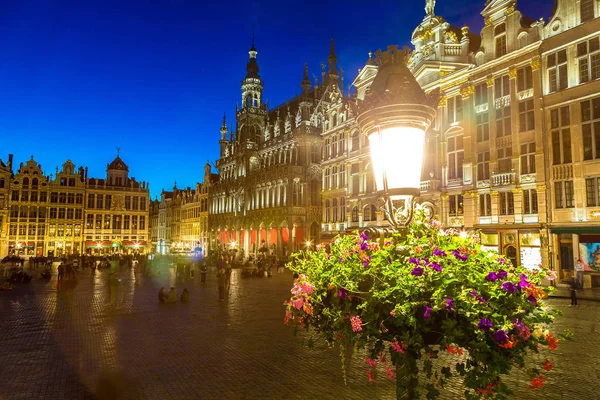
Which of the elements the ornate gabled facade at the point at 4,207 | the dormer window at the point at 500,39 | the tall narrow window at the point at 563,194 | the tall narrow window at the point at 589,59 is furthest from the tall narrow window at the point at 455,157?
the ornate gabled facade at the point at 4,207

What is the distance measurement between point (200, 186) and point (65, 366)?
76.1m

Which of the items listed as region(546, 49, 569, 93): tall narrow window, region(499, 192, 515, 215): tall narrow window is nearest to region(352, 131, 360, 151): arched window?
region(499, 192, 515, 215): tall narrow window

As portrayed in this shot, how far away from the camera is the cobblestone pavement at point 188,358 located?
7965 millimetres

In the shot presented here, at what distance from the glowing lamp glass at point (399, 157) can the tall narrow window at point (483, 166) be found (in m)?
27.1

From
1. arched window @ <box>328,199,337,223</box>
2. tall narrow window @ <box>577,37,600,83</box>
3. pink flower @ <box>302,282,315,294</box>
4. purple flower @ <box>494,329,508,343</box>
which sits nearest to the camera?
purple flower @ <box>494,329,508,343</box>

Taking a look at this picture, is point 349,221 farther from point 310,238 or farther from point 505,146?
point 505,146

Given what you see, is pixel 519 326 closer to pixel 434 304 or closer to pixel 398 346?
pixel 434 304

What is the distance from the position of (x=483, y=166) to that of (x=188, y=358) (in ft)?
85.3

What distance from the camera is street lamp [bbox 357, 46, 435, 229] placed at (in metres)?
5.12

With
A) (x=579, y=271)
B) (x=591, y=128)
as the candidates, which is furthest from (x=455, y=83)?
(x=579, y=271)

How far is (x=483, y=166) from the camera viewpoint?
3008 cm

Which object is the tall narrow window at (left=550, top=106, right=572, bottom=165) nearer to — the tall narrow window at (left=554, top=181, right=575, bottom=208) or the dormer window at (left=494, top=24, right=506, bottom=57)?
the tall narrow window at (left=554, top=181, right=575, bottom=208)

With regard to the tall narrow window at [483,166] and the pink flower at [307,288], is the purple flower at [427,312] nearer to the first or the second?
the pink flower at [307,288]

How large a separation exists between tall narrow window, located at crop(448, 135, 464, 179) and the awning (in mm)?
7753
